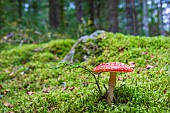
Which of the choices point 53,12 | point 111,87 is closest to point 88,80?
point 111,87

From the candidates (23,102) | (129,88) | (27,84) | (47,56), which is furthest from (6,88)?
(129,88)

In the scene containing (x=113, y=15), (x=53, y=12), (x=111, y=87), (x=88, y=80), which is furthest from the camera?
(x=53, y=12)

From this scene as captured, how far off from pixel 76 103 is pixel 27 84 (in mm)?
2176

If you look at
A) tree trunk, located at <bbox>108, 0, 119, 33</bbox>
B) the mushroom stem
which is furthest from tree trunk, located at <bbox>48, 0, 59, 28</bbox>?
the mushroom stem

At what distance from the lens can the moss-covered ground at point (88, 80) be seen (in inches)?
119

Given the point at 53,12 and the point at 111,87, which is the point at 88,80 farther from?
the point at 53,12

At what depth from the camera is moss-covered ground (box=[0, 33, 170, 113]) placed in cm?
302

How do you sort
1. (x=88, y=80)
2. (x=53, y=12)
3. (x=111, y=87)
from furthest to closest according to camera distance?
1. (x=53, y=12)
2. (x=88, y=80)
3. (x=111, y=87)

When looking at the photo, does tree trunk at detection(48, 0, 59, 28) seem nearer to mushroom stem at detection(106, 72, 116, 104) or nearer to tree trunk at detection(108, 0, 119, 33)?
tree trunk at detection(108, 0, 119, 33)

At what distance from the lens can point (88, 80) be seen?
4.35 metres

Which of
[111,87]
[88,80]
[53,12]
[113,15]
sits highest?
[53,12]

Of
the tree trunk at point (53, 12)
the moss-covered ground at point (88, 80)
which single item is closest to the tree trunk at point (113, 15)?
the tree trunk at point (53, 12)

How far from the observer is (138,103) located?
2.91 m

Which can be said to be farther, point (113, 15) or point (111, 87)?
point (113, 15)
